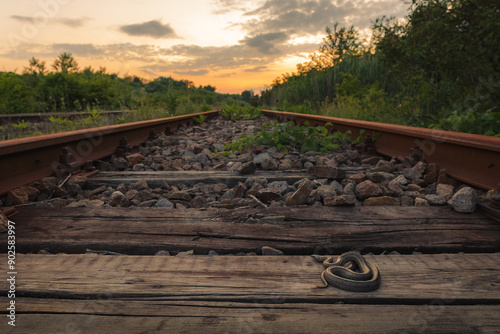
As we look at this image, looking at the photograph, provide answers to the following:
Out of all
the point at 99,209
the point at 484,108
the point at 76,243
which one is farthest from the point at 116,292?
the point at 484,108

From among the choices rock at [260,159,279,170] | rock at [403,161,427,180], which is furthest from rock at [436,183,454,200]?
rock at [260,159,279,170]

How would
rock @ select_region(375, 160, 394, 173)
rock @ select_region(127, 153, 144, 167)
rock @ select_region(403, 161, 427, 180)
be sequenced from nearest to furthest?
rock @ select_region(403, 161, 427, 180)
rock @ select_region(375, 160, 394, 173)
rock @ select_region(127, 153, 144, 167)

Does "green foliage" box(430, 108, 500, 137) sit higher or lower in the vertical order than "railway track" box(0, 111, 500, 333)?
higher

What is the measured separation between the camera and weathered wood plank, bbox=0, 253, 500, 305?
1140 mm

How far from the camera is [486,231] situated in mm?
1806

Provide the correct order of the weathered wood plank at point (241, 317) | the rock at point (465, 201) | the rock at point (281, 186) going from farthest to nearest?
1. the rock at point (281, 186)
2. the rock at point (465, 201)
3. the weathered wood plank at point (241, 317)

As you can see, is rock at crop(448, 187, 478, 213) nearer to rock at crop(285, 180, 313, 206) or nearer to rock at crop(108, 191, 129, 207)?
rock at crop(285, 180, 313, 206)

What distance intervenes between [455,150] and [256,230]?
6.71ft

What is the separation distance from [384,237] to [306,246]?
43 cm

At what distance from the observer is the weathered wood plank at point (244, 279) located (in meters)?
1.14

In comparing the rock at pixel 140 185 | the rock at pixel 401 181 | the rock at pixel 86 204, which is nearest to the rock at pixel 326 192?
the rock at pixel 401 181

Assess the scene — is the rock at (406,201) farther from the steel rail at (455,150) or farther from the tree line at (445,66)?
the tree line at (445,66)

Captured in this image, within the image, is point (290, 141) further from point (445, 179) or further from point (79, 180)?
point (79, 180)

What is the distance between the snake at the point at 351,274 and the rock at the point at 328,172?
1500mm
